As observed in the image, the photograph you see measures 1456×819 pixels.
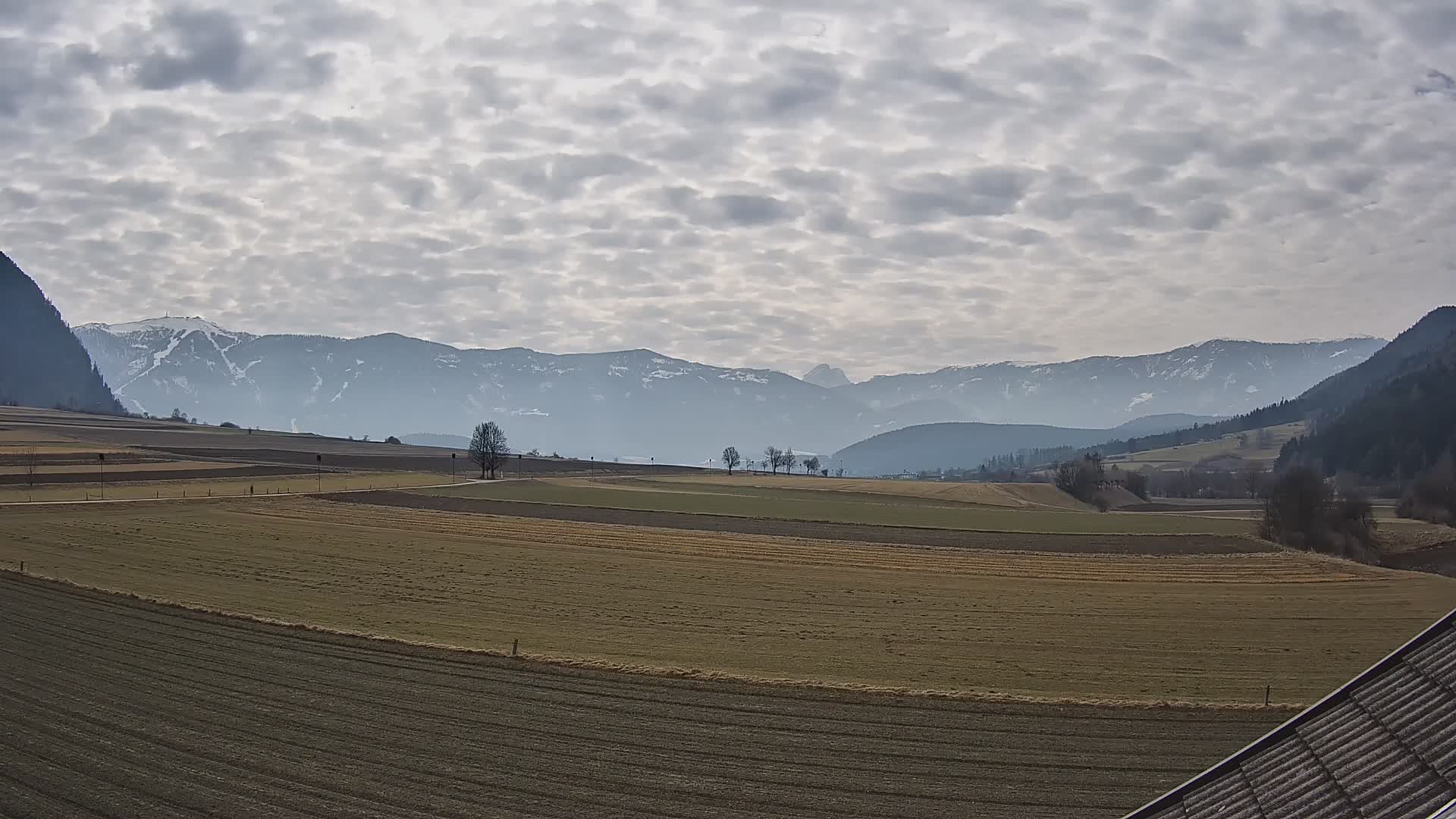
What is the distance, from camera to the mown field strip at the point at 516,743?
710 inches

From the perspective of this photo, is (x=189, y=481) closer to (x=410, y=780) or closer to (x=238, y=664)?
(x=238, y=664)

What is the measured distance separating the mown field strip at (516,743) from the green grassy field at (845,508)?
177ft

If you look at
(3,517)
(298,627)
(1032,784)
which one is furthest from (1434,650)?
(3,517)

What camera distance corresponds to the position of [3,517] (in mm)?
63312

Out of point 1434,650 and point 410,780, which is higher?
point 1434,650

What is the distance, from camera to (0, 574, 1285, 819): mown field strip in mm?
18031

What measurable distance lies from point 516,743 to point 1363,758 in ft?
53.0

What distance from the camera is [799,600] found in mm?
40562

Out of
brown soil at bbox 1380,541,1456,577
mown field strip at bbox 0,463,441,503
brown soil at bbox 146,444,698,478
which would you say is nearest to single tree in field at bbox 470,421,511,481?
brown soil at bbox 146,444,698,478

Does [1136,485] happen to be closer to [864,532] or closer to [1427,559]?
[1427,559]

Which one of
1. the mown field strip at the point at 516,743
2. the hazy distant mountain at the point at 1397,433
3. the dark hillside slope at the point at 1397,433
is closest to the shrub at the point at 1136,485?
the dark hillside slope at the point at 1397,433

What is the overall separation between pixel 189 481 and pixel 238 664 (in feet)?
274

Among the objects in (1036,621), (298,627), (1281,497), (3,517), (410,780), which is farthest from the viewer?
(1281,497)

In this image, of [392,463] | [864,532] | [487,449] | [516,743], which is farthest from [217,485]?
[516,743]
